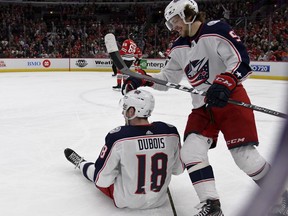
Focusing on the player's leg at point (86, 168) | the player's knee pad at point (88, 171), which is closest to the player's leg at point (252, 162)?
the player's leg at point (86, 168)

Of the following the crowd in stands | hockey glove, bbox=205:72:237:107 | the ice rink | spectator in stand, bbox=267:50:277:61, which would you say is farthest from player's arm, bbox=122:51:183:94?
spectator in stand, bbox=267:50:277:61

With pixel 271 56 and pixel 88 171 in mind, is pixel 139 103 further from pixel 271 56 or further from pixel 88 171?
pixel 271 56

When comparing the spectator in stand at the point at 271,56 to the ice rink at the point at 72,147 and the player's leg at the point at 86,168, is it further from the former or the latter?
the player's leg at the point at 86,168

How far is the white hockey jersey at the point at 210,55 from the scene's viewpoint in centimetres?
173

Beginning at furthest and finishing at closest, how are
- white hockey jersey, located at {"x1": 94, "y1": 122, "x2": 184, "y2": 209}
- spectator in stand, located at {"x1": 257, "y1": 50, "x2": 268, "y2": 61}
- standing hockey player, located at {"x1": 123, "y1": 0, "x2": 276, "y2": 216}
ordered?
1. spectator in stand, located at {"x1": 257, "y1": 50, "x2": 268, "y2": 61}
2. white hockey jersey, located at {"x1": 94, "y1": 122, "x2": 184, "y2": 209}
3. standing hockey player, located at {"x1": 123, "y1": 0, "x2": 276, "y2": 216}

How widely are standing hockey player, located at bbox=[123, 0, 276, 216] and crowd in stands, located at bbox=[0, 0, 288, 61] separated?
22.8ft

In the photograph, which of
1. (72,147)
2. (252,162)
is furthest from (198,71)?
(72,147)

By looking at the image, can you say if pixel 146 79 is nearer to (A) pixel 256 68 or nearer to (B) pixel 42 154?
(B) pixel 42 154

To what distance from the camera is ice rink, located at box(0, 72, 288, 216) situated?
6.72 feet

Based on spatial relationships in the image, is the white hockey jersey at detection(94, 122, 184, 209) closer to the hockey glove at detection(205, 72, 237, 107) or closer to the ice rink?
the ice rink

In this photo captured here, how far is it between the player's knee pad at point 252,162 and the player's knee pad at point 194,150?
0.16m

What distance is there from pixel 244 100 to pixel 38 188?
1452 mm

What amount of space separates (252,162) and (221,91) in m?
0.40

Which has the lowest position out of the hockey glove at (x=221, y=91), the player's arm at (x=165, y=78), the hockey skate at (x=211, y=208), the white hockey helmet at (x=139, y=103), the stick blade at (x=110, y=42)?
the hockey skate at (x=211, y=208)
